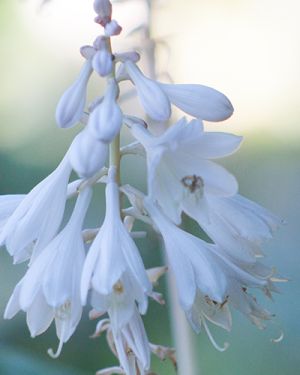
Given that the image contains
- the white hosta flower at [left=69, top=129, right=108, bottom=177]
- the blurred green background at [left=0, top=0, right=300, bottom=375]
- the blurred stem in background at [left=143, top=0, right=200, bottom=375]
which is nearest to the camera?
the white hosta flower at [left=69, top=129, right=108, bottom=177]

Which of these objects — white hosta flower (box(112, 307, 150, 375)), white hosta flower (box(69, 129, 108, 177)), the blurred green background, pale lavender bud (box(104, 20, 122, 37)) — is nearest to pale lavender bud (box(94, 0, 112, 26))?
pale lavender bud (box(104, 20, 122, 37))

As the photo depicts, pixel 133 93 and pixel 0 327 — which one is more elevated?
pixel 133 93

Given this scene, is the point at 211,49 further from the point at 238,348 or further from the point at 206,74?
the point at 238,348

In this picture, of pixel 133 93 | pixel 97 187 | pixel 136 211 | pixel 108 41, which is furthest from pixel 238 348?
pixel 108 41

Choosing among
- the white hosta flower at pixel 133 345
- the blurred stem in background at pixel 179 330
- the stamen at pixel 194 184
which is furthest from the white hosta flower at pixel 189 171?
the blurred stem in background at pixel 179 330

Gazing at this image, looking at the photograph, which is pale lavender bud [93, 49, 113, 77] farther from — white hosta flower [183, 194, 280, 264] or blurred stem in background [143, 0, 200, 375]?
blurred stem in background [143, 0, 200, 375]

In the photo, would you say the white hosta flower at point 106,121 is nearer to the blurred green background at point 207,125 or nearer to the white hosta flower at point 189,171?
the white hosta flower at point 189,171
